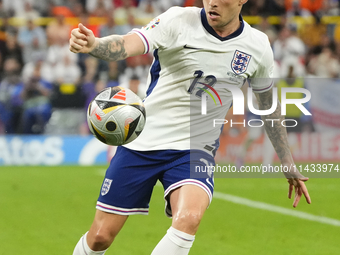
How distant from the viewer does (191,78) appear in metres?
3.85

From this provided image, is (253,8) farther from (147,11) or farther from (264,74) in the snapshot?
(264,74)

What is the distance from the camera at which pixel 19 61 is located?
12.7m

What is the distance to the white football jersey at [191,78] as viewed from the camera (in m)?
3.80

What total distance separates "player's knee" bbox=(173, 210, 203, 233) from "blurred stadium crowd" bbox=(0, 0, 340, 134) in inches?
320

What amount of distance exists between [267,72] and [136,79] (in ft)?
26.1

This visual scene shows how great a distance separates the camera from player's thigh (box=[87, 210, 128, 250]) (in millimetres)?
3793

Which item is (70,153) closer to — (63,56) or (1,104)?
(1,104)

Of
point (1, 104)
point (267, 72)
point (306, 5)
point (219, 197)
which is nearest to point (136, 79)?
point (1, 104)

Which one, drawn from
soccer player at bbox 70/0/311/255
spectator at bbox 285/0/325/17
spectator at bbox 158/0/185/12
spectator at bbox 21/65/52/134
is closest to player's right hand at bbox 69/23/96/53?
soccer player at bbox 70/0/311/255

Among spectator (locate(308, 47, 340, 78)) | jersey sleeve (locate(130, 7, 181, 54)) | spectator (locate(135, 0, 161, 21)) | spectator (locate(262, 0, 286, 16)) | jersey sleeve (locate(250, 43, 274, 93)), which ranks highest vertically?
jersey sleeve (locate(130, 7, 181, 54))

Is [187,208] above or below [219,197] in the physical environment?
above

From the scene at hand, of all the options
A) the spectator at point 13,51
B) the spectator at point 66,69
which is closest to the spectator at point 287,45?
the spectator at point 66,69

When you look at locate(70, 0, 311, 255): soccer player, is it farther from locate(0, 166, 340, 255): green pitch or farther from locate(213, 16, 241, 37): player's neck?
locate(0, 166, 340, 255): green pitch

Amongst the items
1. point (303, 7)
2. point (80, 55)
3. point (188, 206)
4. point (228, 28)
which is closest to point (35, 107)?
point (80, 55)
